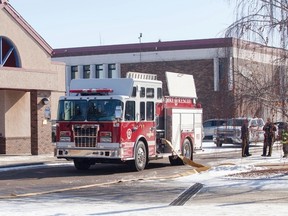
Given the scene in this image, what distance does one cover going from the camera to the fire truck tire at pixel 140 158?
72.4 feet

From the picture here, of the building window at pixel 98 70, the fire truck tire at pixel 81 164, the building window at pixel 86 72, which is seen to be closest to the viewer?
the fire truck tire at pixel 81 164

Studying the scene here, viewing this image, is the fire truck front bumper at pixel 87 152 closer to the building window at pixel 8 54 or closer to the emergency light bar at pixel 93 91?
the emergency light bar at pixel 93 91

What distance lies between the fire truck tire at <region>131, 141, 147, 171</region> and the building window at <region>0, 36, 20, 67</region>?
31.7 feet

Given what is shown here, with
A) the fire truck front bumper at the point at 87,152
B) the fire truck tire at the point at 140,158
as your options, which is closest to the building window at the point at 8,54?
the fire truck front bumper at the point at 87,152

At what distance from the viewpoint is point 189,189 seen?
16906mm

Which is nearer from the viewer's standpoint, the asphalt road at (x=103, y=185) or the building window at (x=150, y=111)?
the asphalt road at (x=103, y=185)

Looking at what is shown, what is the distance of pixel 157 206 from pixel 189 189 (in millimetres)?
3210

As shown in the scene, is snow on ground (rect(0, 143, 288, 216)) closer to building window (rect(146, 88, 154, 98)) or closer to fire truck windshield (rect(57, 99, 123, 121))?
fire truck windshield (rect(57, 99, 123, 121))

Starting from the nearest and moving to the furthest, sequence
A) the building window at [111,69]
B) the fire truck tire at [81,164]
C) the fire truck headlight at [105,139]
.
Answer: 1. the fire truck headlight at [105,139]
2. the fire truck tire at [81,164]
3. the building window at [111,69]

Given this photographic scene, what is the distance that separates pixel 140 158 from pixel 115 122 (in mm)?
1780

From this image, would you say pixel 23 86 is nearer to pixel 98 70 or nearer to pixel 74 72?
pixel 98 70

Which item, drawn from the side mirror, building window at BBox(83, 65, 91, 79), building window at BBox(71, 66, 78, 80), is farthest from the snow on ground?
building window at BBox(71, 66, 78, 80)

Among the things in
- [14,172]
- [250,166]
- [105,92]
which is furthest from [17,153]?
[250,166]

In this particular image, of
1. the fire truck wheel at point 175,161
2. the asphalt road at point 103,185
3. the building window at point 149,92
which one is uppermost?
the building window at point 149,92
